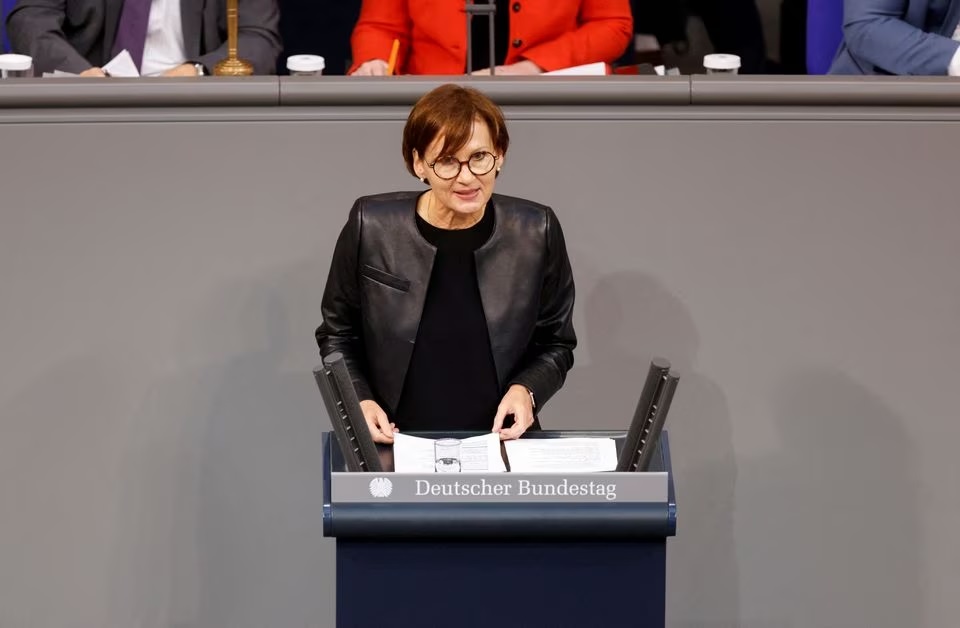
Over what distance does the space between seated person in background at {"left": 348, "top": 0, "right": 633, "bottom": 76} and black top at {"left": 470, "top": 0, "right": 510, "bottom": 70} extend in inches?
2.7

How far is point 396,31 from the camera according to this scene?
159 inches

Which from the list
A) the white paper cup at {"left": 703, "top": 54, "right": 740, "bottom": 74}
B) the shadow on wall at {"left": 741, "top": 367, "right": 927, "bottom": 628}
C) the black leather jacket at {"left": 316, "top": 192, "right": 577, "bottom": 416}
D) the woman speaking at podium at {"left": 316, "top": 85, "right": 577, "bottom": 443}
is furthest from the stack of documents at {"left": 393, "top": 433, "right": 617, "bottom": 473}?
the white paper cup at {"left": 703, "top": 54, "right": 740, "bottom": 74}

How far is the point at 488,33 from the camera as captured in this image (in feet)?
13.9

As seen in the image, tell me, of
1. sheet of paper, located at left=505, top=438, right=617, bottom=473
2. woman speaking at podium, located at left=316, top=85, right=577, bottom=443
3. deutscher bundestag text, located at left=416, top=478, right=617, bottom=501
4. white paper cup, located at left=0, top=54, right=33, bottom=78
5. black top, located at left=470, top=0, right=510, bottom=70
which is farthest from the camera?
black top, located at left=470, top=0, right=510, bottom=70

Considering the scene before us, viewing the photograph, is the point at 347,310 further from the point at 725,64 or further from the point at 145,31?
the point at 145,31

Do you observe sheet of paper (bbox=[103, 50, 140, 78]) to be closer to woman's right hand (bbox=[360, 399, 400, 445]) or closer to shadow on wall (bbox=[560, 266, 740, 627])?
shadow on wall (bbox=[560, 266, 740, 627])

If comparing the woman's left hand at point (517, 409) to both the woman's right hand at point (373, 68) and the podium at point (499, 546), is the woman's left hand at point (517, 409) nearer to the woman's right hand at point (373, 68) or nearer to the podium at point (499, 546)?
the podium at point (499, 546)

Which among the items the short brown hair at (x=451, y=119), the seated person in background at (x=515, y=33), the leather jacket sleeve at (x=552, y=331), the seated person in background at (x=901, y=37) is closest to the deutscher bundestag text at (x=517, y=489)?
the leather jacket sleeve at (x=552, y=331)

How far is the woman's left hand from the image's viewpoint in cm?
251

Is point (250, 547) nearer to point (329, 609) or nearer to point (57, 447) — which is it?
point (329, 609)

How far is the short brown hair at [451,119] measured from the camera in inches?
95.5

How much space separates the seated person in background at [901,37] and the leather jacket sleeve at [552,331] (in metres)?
1.30

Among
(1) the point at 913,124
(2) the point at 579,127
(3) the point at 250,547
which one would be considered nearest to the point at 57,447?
(3) the point at 250,547

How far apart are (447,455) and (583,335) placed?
1.10 metres
